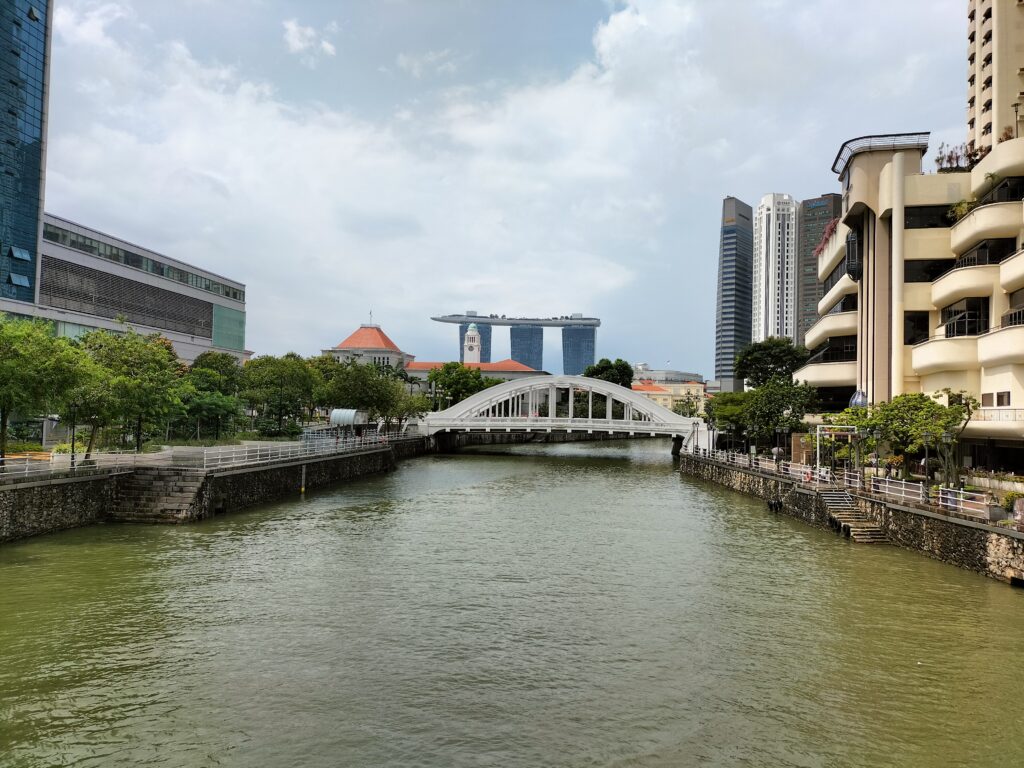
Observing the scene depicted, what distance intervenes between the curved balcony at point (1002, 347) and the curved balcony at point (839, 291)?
11.9 meters

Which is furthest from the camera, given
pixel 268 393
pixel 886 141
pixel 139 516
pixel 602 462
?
pixel 602 462

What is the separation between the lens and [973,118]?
160 ft

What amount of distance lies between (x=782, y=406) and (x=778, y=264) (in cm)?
14074

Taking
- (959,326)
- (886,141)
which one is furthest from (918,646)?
(886,141)

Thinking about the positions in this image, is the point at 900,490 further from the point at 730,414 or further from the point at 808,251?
the point at 808,251

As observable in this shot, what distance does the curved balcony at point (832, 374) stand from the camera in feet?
129

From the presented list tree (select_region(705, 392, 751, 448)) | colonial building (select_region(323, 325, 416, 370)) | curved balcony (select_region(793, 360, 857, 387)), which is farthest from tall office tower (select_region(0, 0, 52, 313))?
colonial building (select_region(323, 325, 416, 370))

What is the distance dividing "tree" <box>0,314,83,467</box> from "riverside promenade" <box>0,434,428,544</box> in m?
1.51

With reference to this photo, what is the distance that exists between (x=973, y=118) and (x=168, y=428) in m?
59.0

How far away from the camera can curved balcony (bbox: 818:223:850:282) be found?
132 feet

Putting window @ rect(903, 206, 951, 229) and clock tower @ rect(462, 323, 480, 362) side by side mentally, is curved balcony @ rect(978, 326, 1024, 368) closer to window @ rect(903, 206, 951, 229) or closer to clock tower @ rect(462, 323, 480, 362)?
window @ rect(903, 206, 951, 229)

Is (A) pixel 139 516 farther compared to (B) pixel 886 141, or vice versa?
(B) pixel 886 141

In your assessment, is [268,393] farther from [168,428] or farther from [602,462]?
[602,462]

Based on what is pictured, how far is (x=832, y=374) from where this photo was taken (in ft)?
132
